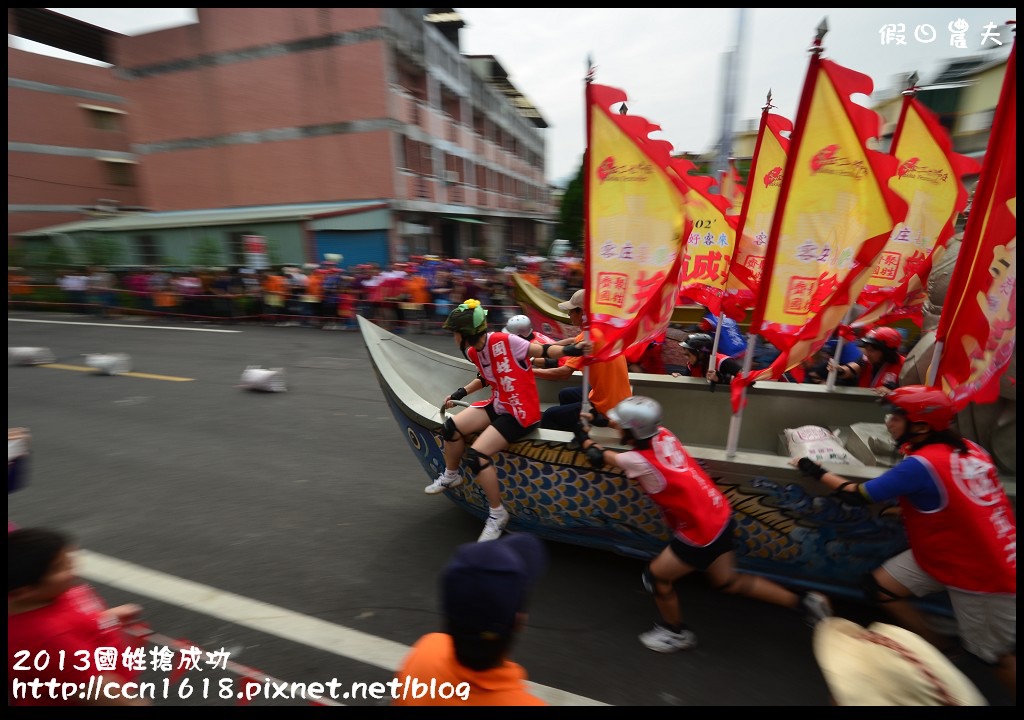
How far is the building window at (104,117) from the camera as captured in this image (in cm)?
2409

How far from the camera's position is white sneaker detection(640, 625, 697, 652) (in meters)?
2.82

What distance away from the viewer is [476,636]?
4.45 ft

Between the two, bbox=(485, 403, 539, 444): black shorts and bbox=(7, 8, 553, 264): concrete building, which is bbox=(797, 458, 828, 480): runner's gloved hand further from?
bbox=(7, 8, 553, 264): concrete building

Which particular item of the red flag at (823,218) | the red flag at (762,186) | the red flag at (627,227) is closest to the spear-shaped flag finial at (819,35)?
the red flag at (823,218)

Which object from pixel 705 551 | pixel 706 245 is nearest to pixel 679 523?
pixel 705 551

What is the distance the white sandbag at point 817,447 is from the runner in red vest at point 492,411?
163cm

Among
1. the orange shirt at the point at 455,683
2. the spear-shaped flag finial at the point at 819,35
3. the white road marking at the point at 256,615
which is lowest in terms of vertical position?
the white road marking at the point at 256,615

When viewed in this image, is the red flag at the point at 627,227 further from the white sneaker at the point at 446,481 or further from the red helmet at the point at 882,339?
the red helmet at the point at 882,339

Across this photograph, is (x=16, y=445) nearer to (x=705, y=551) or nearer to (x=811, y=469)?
(x=705, y=551)

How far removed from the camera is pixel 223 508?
14.4 ft

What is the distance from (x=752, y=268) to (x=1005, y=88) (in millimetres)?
1566

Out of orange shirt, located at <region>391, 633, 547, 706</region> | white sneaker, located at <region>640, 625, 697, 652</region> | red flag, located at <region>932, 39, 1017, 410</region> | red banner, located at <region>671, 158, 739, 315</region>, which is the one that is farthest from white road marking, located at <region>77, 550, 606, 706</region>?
red banner, located at <region>671, 158, 739, 315</region>

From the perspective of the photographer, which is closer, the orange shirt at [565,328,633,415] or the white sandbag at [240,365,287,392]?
the orange shirt at [565,328,633,415]

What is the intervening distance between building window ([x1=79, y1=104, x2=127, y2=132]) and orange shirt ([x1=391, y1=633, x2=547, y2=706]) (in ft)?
106
